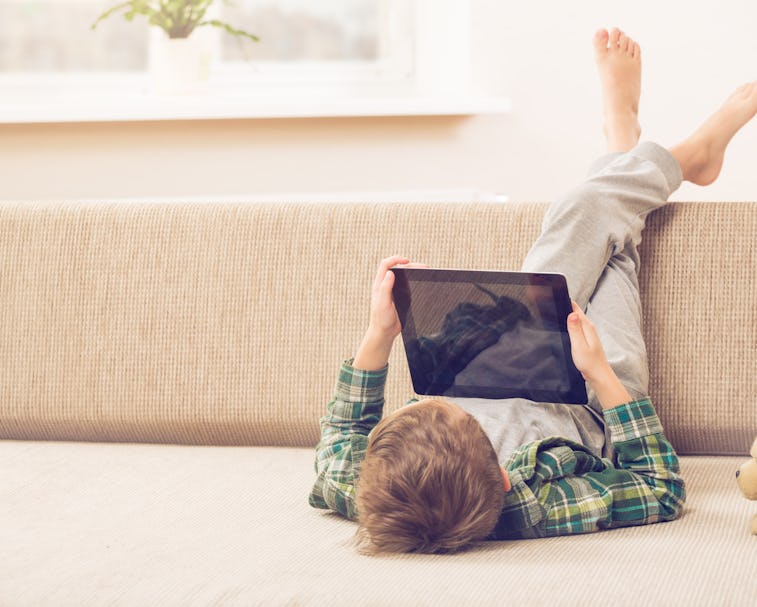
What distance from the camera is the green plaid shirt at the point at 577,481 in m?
1.12

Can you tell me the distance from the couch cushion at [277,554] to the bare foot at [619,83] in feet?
2.03

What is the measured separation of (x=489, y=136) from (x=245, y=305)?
0.93 m

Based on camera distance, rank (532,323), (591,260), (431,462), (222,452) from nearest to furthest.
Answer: (431,462), (532,323), (591,260), (222,452)

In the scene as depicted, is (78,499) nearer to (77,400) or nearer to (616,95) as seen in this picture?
(77,400)

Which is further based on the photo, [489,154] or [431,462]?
[489,154]

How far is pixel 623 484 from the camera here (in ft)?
3.76

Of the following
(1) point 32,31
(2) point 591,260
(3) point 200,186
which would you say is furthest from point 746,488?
(1) point 32,31

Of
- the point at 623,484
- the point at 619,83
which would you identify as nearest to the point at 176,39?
the point at 619,83

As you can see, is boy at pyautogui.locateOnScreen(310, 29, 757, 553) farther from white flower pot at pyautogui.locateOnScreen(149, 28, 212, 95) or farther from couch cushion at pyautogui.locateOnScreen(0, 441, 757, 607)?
white flower pot at pyautogui.locateOnScreen(149, 28, 212, 95)

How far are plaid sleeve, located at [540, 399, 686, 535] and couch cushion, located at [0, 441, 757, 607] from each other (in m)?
0.02

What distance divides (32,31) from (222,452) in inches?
55.9

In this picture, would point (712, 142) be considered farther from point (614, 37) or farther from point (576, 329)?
point (576, 329)

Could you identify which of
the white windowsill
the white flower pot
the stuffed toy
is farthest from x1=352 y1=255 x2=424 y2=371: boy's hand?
the white flower pot

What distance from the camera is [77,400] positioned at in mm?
A: 1614
